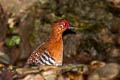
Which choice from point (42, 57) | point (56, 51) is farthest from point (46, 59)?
point (56, 51)

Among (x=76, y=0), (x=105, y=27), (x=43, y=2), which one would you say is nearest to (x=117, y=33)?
(x=105, y=27)

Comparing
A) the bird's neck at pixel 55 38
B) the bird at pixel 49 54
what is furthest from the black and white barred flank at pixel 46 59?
the bird's neck at pixel 55 38

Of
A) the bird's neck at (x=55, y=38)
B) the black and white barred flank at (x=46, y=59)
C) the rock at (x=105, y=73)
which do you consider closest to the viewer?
the black and white barred flank at (x=46, y=59)

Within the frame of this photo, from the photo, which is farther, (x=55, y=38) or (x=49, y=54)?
(x=55, y=38)

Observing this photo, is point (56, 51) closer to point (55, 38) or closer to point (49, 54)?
point (49, 54)

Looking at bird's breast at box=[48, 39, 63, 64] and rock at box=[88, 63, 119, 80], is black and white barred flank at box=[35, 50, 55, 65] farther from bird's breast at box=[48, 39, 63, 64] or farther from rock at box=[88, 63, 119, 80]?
rock at box=[88, 63, 119, 80]

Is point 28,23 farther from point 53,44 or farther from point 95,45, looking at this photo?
point 53,44

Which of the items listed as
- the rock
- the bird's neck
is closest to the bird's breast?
the bird's neck

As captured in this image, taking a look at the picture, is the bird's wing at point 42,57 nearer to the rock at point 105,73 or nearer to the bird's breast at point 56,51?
the bird's breast at point 56,51
